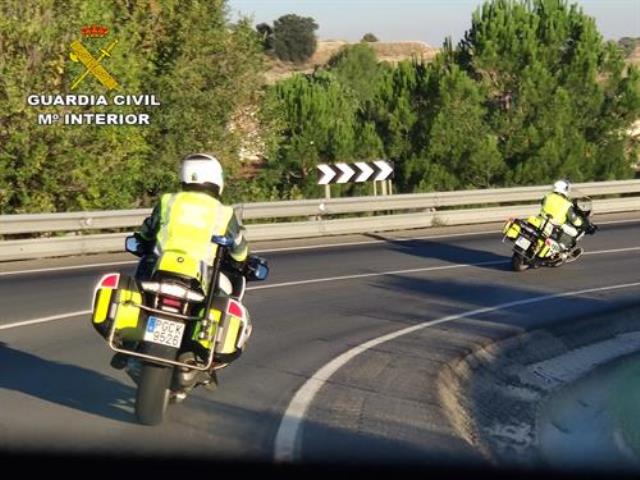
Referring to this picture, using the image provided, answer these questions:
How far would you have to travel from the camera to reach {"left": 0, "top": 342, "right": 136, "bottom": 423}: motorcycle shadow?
337 inches

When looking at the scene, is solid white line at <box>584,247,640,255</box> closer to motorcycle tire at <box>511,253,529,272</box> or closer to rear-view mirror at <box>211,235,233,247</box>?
motorcycle tire at <box>511,253,529,272</box>

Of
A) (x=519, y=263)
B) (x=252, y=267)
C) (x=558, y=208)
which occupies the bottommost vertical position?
(x=519, y=263)

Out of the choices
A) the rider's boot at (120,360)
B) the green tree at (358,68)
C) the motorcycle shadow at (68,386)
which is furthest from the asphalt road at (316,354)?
the green tree at (358,68)

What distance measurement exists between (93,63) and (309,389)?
16.0 meters

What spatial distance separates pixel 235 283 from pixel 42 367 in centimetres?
249

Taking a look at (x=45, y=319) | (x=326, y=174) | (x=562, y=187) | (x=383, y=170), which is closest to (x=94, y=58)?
(x=326, y=174)

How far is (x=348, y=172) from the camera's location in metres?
25.3

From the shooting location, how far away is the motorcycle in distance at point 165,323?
25.2ft

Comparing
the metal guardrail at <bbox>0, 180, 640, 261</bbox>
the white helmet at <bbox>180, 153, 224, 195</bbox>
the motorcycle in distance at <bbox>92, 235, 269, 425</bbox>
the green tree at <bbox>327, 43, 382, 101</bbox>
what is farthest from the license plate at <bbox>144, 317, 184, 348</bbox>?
the green tree at <bbox>327, 43, 382, 101</bbox>

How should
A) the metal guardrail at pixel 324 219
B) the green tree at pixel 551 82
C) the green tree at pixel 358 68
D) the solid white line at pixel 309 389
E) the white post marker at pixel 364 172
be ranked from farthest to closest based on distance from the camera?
the green tree at pixel 358 68 < the green tree at pixel 551 82 < the white post marker at pixel 364 172 < the metal guardrail at pixel 324 219 < the solid white line at pixel 309 389

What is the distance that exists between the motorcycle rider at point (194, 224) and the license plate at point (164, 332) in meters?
0.26

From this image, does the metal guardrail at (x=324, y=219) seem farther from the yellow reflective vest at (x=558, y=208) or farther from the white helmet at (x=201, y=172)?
the white helmet at (x=201, y=172)

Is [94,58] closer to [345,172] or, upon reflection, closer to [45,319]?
[345,172]

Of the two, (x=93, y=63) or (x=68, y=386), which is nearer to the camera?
(x=68, y=386)
